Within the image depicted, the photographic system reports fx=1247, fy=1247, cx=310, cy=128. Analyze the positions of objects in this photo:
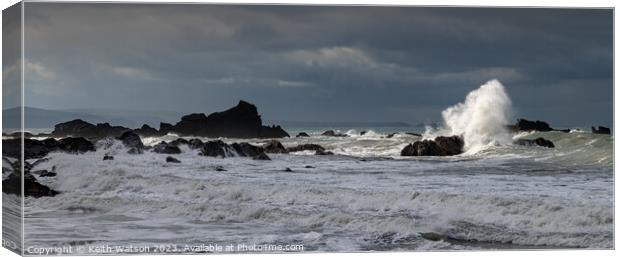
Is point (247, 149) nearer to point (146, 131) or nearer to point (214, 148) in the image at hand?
point (214, 148)

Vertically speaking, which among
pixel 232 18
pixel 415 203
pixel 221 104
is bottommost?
pixel 415 203

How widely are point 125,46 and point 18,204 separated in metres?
2.21

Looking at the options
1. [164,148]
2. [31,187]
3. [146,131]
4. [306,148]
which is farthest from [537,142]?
[31,187]

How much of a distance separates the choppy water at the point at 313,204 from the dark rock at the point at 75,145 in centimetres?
8

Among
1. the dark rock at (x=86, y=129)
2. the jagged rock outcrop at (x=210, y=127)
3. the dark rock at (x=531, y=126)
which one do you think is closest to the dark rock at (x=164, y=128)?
the jagged rock outcrop at (x=210, y=127)

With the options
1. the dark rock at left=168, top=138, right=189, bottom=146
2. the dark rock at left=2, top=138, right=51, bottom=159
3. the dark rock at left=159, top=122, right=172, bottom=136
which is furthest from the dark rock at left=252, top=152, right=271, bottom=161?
the dark rock at left=2, top=138, right=51, bottom=159

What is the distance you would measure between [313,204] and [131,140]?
2315mm

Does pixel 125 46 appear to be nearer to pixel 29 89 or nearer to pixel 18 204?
pixel 29 89

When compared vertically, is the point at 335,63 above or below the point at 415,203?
above

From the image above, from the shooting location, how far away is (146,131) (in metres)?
14.9

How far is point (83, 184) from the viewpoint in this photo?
1470 cm

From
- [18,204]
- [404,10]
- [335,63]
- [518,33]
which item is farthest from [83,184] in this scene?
[518,33]

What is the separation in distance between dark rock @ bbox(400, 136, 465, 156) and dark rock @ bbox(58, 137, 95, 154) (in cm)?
386

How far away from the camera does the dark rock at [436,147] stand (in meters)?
15.5
